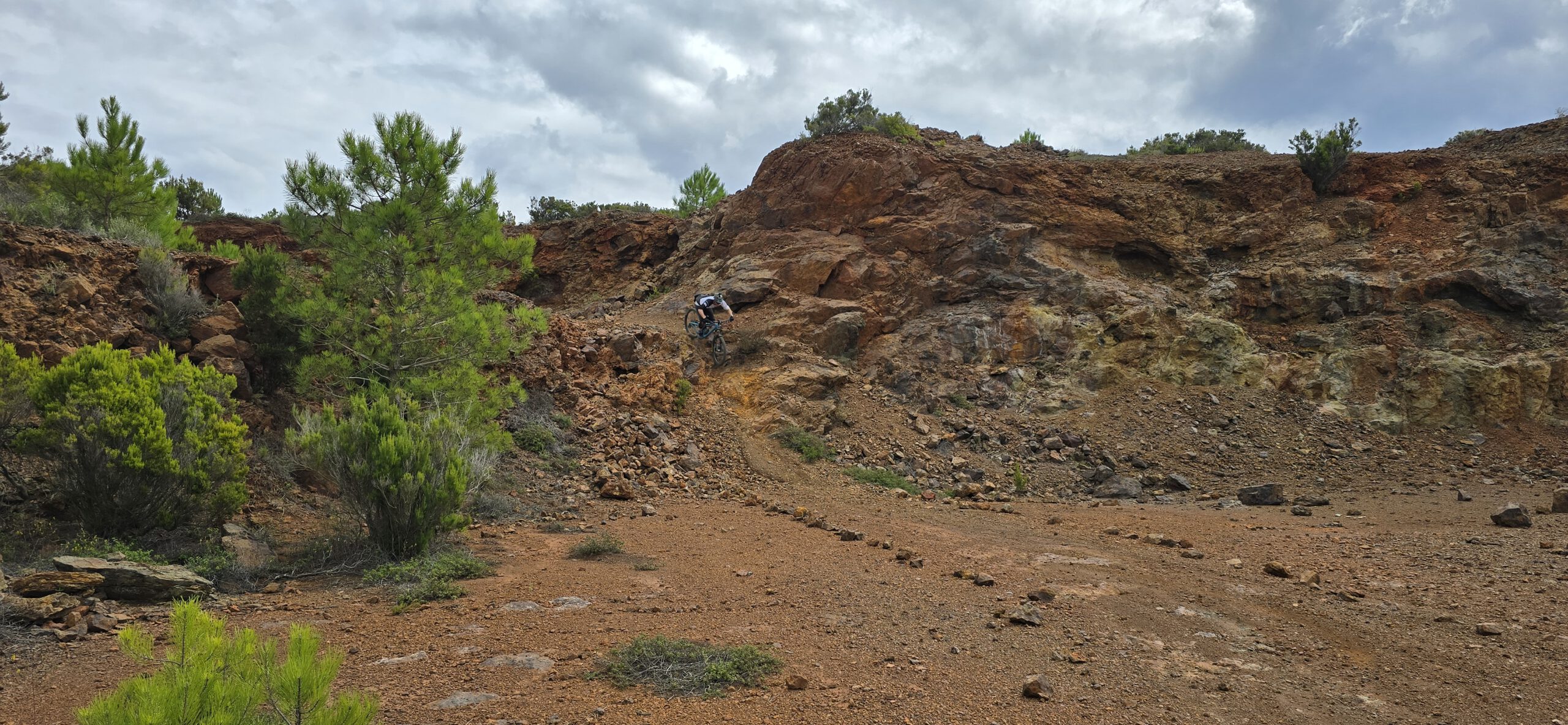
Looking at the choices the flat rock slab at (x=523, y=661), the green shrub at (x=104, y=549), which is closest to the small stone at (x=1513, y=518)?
the flat rock slab at (x=523, y=661)

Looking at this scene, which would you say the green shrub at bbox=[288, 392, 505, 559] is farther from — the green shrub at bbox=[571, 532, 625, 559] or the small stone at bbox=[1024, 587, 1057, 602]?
the small stone at bbox=[1024, 587, 1057, 602]

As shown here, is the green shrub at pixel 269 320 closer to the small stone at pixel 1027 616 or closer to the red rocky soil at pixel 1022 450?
the red rocky soil at pixel 1022 450

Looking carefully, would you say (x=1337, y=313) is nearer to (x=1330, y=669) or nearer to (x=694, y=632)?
(x=1330, y=669)

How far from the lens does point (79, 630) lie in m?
4.75

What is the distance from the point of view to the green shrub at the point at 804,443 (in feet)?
44.1

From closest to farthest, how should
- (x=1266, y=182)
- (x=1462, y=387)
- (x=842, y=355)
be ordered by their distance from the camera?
(x=1462, y=387)
(x=842, y=355)
(x=1266, y=182)

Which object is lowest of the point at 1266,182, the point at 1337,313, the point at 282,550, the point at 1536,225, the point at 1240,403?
the point at 282,550

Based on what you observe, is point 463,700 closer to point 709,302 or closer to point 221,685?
point 221,685

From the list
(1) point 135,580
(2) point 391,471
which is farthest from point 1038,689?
(1) point 135,580

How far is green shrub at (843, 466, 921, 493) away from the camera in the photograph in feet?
41.0

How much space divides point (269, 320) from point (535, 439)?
3.92m

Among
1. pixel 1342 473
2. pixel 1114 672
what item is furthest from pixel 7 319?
pixel 1342 473

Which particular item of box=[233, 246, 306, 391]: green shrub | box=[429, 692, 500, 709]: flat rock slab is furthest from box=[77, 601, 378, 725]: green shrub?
box=[233, 246, 306, 391]: green shrub

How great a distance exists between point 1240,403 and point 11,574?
17.6 meters
